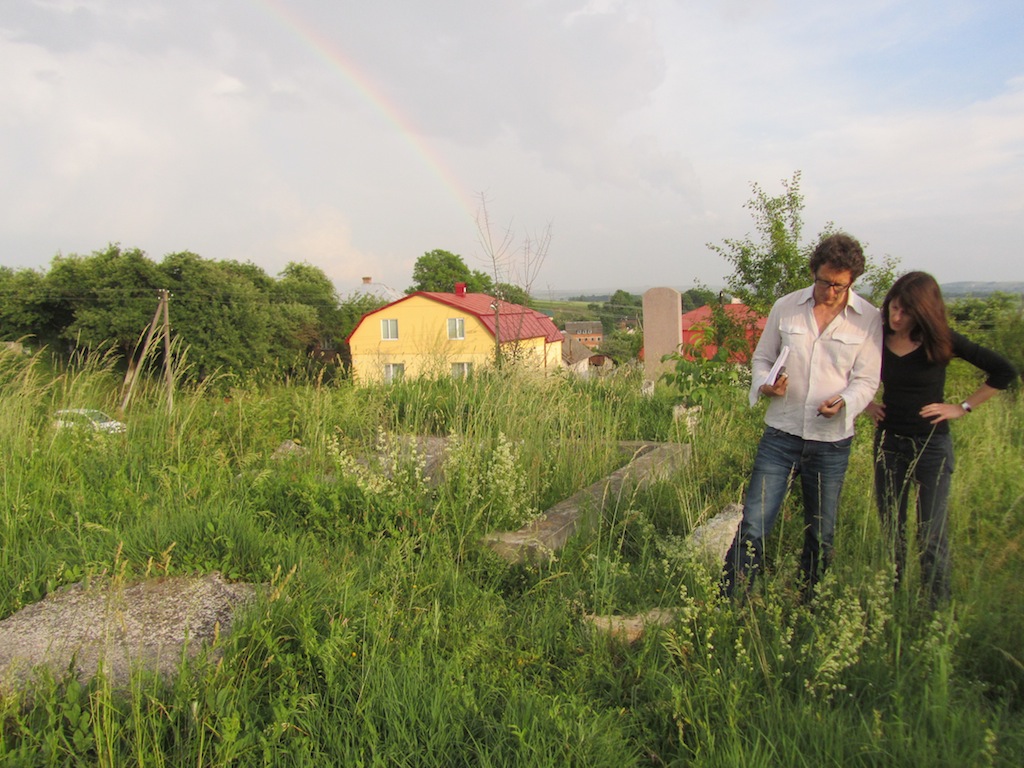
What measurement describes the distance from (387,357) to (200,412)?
7.53 feet

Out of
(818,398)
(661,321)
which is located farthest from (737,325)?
(818,398)

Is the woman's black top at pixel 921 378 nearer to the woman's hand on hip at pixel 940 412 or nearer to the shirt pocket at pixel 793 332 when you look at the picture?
the woman's hand on hip at pixel 940 412

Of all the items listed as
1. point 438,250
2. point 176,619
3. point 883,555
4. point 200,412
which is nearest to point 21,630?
point 176,619

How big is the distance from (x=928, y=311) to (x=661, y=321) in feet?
22.9

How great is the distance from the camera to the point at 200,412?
523cm

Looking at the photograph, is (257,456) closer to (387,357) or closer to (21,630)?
(21,630)

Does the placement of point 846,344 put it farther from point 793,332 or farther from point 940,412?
point 940,412

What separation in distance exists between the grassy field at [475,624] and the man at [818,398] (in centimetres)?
18

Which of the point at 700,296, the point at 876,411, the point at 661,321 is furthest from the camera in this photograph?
the point at 661,321

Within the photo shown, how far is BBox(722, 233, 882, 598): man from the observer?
9.59 feet

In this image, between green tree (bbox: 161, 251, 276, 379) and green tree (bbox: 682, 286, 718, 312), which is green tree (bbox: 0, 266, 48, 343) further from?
green tree (bbox: 682, 286, 718, 312)

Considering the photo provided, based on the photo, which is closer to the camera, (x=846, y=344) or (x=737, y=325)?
(x=846, y=344)

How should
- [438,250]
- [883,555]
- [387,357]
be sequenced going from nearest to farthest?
[883,555]
[387,357]
[438,250]

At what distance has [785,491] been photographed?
309 centimetres
